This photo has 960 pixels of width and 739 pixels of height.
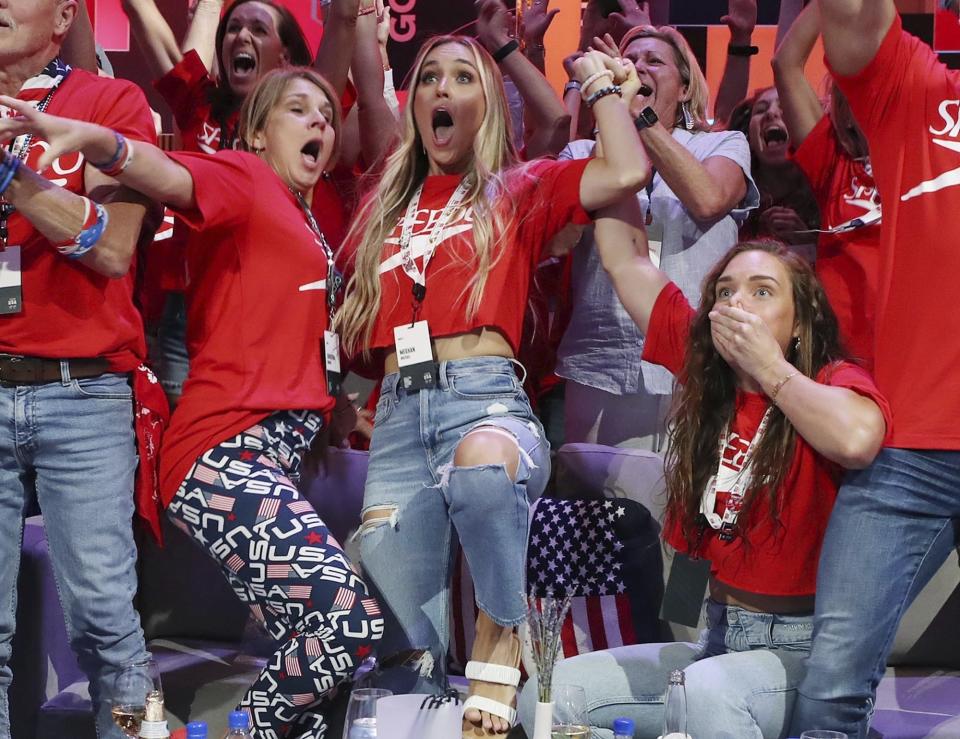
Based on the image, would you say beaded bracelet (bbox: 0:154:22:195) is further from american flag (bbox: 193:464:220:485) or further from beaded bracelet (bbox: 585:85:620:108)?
beaded bracelet (bbox: 585:85:620:108)

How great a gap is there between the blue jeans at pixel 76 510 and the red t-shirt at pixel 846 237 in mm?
1744

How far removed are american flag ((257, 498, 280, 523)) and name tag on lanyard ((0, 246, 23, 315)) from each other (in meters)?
0.65

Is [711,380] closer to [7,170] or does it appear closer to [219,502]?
[219,502]

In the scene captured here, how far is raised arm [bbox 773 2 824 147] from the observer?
3.34 metres

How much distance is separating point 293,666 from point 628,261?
118 centimetres

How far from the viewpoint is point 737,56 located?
13.4ft

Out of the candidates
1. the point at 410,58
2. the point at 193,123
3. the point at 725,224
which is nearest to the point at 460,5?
the point at 410,58

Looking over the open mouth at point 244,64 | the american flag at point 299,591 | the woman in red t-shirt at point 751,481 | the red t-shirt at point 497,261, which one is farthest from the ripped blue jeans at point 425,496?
the open mouth at point 244,64

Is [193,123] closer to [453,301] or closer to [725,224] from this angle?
[453,301]

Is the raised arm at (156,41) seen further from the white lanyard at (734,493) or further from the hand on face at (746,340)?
the white lanyard at (734,493)

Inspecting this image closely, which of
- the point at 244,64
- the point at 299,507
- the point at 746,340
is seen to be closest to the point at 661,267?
the point at 746,340

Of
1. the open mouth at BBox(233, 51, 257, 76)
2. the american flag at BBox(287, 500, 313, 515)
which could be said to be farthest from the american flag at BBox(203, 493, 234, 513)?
the open mouth at BBox(233, 51, 257, 76)

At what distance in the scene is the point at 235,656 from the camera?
329 cm

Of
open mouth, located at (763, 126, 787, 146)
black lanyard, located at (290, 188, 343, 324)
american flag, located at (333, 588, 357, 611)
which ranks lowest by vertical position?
american flag, located at (333, 588, 357, 611)
